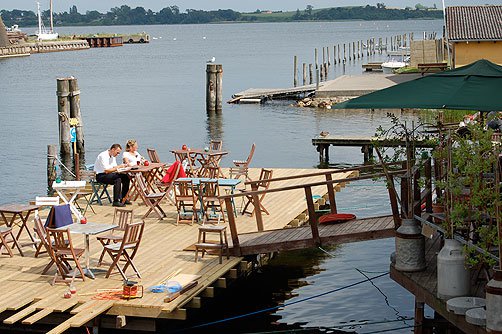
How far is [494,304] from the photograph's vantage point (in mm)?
10953

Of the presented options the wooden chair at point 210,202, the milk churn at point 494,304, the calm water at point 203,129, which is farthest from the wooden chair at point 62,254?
→ the milk churn at point 494,304

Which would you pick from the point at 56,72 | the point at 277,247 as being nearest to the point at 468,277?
the point at 277,247

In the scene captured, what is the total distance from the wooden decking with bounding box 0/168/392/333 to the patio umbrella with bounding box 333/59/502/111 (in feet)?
9.31

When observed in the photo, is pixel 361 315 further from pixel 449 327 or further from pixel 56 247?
pixel 56 247

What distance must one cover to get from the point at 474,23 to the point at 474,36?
153 centimetres

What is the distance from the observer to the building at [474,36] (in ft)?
155

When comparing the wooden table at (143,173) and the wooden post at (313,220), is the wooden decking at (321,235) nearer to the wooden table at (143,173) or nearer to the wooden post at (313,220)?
the wooden post at (313,220)

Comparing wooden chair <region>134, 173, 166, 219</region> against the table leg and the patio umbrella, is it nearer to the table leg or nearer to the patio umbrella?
the table leg

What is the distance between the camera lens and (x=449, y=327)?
14.4m

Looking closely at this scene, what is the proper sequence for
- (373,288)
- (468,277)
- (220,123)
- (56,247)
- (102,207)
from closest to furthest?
(468,277), (56,247), (373,288), (102,207), (220,123)

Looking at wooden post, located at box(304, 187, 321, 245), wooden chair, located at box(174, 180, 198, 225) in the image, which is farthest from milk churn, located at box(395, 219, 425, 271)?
wooden chair, located at box(174, 180, 198, 225)

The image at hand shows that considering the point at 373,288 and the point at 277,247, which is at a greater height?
the point at 277,247

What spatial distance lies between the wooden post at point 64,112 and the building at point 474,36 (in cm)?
1870

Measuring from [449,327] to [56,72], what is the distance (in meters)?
103
